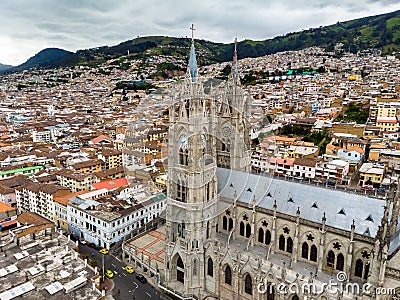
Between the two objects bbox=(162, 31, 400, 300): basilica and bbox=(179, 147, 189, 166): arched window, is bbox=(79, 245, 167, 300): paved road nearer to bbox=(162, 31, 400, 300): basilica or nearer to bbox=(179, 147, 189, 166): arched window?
bbox=(162, 31, 400, 300): basilica

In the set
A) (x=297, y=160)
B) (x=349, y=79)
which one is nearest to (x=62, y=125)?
(x=297, y=160)

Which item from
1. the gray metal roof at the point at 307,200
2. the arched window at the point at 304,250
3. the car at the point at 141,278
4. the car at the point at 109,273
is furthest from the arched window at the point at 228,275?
the car at the point at 109,273

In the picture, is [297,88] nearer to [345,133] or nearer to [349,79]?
[349,79]

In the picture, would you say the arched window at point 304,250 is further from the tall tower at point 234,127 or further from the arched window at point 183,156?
the arched window at point 183,156

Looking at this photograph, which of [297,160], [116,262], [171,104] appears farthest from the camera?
[297,160]

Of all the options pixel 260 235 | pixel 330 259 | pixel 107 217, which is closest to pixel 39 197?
pixel 107 217

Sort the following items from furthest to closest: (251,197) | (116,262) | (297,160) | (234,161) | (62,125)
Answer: (62,125) → (297,160) → (116,262) → (234,161) → (251,197)

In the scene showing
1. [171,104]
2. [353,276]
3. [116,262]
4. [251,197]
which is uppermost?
[171,104]
